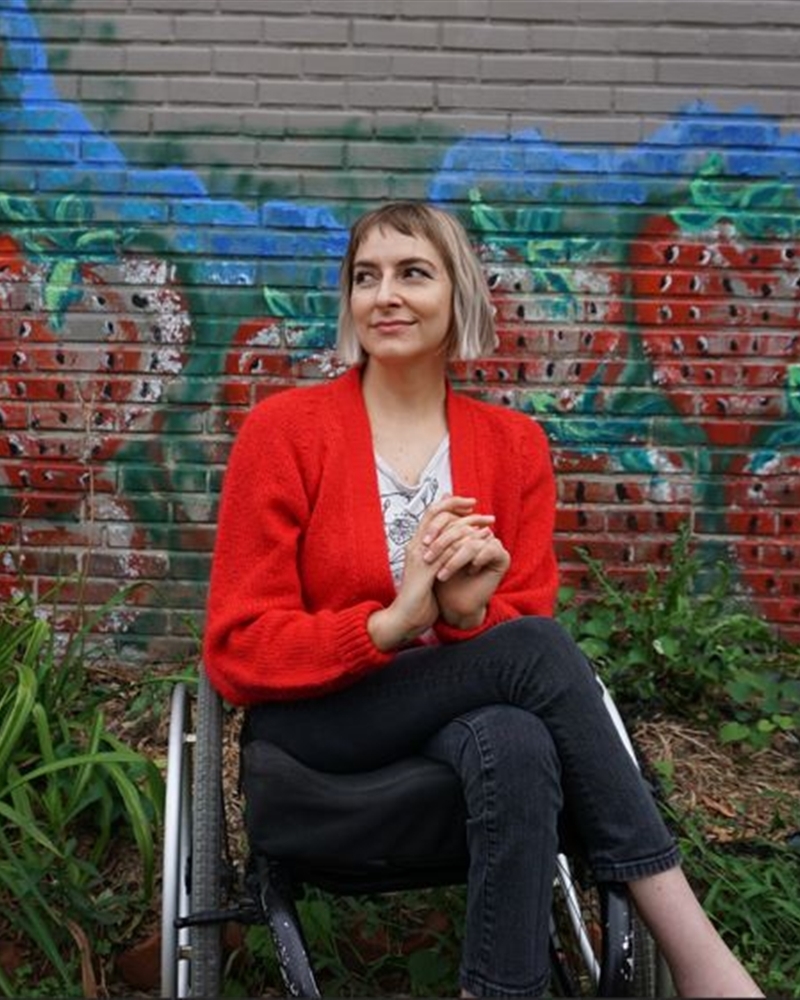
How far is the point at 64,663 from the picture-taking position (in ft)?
11.7

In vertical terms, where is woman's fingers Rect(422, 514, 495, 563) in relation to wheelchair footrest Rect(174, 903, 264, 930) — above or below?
above

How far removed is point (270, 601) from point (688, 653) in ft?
5.64

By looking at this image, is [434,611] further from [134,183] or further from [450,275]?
[134,183]

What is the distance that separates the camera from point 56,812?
3.15 metres

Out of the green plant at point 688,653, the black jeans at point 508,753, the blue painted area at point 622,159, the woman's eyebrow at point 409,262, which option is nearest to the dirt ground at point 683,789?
the green plant at point 688,653

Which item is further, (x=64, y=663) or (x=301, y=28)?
(x=301, y=28)

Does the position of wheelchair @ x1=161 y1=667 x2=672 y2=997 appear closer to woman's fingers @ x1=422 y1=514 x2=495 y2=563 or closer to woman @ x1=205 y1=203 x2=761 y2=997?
woman @ x1=205 y1=203 x2=761 y2=997

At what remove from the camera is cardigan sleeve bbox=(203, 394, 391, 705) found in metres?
2.48

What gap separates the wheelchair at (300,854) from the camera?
7.79 ft

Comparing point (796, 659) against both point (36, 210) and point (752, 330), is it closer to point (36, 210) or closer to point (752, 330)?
point (752, 330)

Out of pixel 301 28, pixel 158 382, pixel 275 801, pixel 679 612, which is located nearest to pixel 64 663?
pixel 158 382

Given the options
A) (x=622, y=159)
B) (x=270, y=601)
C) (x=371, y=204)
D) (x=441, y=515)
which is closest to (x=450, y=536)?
(x=441, y=515)

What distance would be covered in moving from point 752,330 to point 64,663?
2218 millimetres

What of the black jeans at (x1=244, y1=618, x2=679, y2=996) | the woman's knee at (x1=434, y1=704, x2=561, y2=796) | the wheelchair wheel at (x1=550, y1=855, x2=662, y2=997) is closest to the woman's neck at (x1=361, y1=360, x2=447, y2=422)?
the black jeans at (x1=244, y1=618, x2=679, y2=996)
